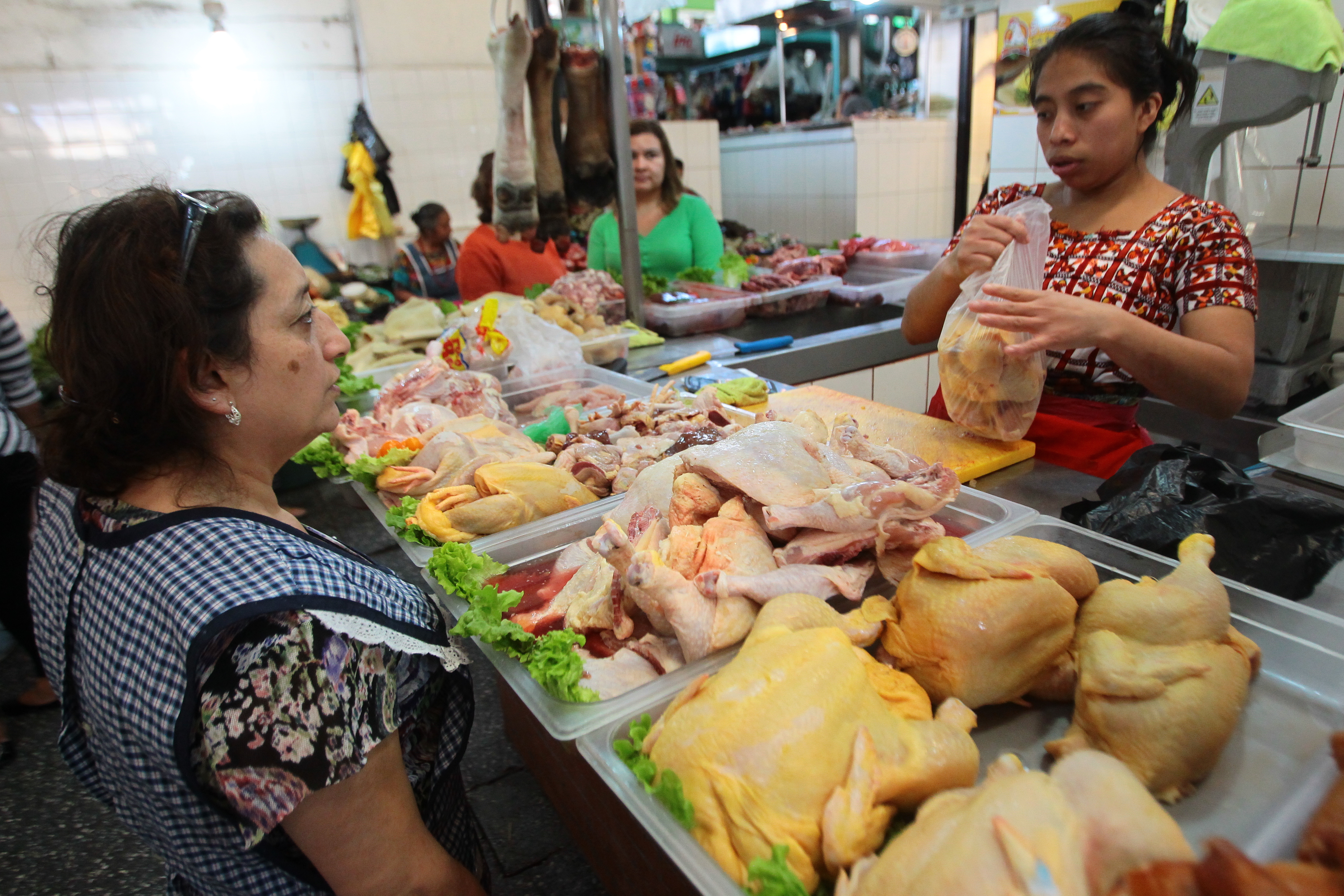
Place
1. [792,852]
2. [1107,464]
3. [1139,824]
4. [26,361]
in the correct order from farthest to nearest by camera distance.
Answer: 1. [26,361]
2. [1107,464]
3. [792,852]
4. [1139,824]

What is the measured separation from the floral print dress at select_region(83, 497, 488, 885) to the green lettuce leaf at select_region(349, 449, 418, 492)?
2.58 feet

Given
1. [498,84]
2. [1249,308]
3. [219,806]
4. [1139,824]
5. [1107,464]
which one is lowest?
[219,806]

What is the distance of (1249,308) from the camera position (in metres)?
1.82

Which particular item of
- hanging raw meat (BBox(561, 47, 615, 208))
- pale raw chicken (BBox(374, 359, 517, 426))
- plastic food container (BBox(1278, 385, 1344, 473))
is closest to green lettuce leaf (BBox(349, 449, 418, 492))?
pale raw chicken (BBox(374, 359, 517, 426))

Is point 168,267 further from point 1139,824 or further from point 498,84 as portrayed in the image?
point 498,84

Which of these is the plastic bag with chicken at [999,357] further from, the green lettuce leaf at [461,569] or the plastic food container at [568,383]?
the green lettuce leaf at [461,569]

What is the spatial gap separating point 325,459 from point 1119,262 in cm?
220

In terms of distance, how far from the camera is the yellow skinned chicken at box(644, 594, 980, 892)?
786 millimetres

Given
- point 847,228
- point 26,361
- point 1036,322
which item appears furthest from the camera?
point 847,228

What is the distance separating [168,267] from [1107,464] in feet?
6.32

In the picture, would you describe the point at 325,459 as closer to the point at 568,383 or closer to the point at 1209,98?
the point at 568,383

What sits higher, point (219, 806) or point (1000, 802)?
point (1000, 802)

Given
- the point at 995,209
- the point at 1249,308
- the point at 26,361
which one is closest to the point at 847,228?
the point at 995,209

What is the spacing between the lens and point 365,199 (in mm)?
6738
